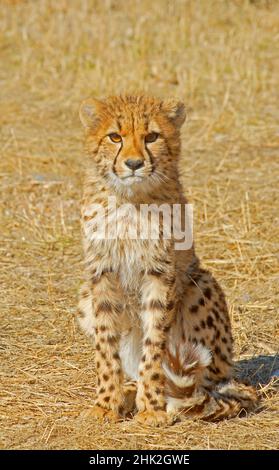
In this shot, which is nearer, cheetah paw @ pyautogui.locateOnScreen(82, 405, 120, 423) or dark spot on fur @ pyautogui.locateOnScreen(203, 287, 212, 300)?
cheetah paw @ pyautogui.locateOnScreen(82, 405, 120, 423)

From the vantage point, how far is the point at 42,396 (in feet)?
16.2

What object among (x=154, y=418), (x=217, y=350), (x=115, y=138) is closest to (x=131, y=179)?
(x=115, y=138)

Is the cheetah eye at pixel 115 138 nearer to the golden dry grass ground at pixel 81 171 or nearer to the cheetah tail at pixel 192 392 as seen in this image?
the cheetah tail at pixel 192 392

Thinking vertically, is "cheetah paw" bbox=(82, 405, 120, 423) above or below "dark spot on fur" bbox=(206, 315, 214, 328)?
below

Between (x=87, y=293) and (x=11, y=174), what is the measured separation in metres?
3.38

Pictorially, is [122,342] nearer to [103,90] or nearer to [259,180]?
[259,180]

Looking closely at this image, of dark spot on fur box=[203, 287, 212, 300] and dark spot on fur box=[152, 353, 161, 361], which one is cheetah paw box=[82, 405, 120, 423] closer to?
dark spot on fur box=[152, 353, 161, 361]

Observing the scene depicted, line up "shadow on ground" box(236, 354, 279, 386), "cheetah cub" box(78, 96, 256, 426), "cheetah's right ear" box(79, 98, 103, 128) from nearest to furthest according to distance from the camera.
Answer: "cheetah cub" box(78, 96, 256, 426) → "cheetah's right ear" box(79, 98, 103, 128) → "shadow on ground" box(236, 354, 279, 386)

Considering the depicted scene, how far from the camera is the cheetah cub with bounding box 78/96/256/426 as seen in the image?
4.57 metres

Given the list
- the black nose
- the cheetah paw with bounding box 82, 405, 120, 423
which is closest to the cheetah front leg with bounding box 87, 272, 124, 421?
the cheetah paw with bounding box 82, 405, 120, 423

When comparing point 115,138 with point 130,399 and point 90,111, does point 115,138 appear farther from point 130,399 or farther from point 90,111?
point 130,399

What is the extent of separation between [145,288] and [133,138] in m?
0.67

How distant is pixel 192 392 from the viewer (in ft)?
14.9
